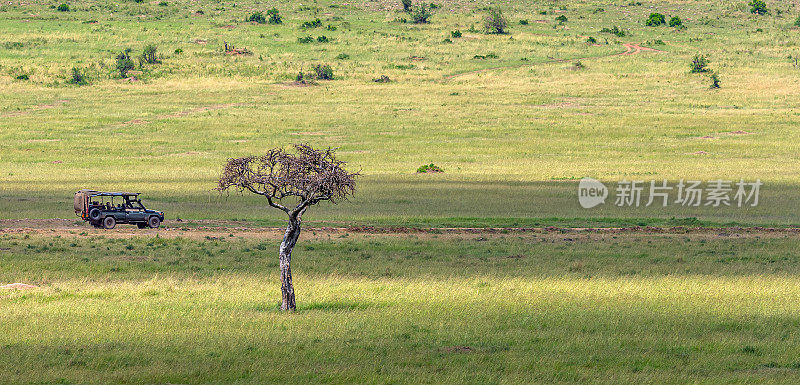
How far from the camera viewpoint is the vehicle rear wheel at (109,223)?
1370 inches

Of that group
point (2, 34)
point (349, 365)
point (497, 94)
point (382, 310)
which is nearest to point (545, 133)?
point (497, 94)

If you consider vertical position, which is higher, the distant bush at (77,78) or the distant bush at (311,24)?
the distant bush at (311,24)

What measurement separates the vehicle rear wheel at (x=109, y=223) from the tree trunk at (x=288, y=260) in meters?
18.5

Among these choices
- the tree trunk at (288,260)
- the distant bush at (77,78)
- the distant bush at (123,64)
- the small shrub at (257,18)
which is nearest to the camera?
the tree trunk at (288,260)

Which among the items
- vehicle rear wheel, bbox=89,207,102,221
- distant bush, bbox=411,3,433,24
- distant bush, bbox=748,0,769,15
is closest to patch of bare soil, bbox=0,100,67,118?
vehicle rear wheel, bbox=89,207,102,221

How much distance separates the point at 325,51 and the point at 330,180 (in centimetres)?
10961

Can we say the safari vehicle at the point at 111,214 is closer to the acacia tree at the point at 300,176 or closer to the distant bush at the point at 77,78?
the acacia tree at the point at 300,176

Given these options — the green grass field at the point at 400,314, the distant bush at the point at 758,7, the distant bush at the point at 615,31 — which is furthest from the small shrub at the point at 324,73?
the distant bush at the point at 758,7

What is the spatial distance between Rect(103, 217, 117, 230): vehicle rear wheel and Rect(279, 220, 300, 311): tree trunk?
60.8 ft

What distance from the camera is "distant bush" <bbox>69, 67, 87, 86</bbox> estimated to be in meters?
107

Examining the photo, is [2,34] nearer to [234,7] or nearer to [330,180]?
[234,7]

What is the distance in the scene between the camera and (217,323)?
17.0 m

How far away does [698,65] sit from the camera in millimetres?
110938

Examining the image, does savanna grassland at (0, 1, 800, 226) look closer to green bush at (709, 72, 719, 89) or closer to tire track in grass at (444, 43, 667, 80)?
tire track in grass at (444, 43, 667, 80)
